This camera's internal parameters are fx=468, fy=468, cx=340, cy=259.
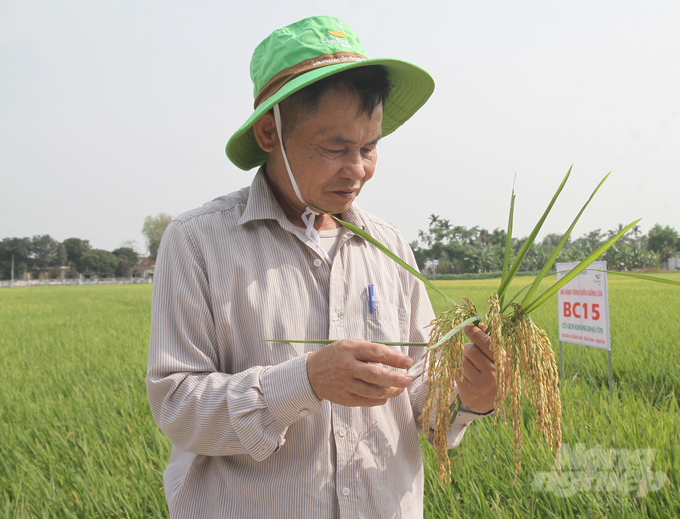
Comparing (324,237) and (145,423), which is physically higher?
(324,237)

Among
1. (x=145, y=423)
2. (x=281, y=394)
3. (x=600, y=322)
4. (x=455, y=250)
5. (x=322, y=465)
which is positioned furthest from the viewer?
(x=455, y=250)

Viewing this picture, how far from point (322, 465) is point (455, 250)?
1468 inches

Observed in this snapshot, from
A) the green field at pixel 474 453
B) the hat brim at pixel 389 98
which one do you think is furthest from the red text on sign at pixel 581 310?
the hat brim at pixel 389 98

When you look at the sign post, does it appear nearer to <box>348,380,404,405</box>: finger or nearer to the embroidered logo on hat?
the embroidered logo on hat

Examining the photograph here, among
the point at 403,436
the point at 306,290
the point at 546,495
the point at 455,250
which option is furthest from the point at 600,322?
the point at 455,250

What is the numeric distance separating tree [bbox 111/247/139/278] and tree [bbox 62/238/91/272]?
5843 mm

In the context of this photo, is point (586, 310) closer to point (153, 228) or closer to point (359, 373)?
point (359, 373)

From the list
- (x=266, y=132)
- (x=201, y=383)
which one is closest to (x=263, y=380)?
(x=201, y=383)

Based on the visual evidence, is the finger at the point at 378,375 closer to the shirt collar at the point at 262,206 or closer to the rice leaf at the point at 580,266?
the rice leaf at the point at 580,266

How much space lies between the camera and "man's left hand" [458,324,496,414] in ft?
3.58

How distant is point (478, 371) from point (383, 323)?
1.05ft

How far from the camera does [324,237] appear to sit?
4.81 ft

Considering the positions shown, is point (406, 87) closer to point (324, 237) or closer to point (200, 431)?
point (324, 237)

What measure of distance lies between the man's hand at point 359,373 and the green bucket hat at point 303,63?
0.67 metres
